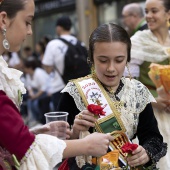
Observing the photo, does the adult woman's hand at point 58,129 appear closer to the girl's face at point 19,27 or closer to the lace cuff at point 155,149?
the lace cuff at point 155,149

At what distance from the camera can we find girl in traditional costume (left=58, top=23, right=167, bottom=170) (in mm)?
2367

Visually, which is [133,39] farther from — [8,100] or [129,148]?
[8,100]

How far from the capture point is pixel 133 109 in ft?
8.06

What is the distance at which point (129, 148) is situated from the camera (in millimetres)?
2123

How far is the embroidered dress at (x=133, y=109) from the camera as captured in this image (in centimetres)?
243

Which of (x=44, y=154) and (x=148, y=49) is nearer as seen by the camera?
(x=44, y=154)

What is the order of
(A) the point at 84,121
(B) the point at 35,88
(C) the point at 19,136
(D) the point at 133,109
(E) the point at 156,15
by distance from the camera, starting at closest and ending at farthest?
(C) the point at 19,136, (A) the point at 84,121, (D) the point at 133,109, (E) the point at 156,15, (B) the point at 35,88

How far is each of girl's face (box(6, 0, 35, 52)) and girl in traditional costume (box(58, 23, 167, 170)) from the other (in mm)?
525

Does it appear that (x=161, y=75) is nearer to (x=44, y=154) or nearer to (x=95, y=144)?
(x=95, y=144)

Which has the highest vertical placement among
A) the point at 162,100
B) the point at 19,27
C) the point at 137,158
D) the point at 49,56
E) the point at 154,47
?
the point at 19,27

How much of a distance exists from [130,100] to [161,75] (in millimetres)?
841

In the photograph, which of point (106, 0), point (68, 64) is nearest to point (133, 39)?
point (68, 64)

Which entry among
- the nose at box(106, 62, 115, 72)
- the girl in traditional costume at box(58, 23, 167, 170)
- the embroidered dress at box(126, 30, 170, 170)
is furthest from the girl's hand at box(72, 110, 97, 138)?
the embroidered dress at box(126, 30, 170, 170)

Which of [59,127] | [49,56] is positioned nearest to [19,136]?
[59,127]
